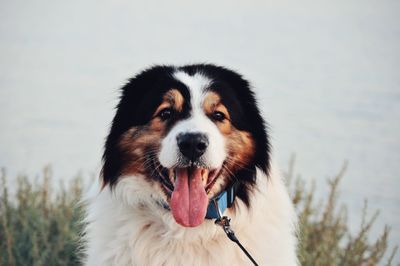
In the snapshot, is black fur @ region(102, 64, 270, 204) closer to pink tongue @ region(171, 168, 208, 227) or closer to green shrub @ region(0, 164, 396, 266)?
pink tongue @ region(171, 168, 208, 227)

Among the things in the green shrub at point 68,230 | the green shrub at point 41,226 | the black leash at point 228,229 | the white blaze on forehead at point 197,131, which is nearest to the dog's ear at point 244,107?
the white blaze on forehead at point 197,131

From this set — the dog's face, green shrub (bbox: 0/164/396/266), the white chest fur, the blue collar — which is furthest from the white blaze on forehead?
green shrub (bbox: 0/164/396/266)

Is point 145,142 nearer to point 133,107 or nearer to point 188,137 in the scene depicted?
point 133,107

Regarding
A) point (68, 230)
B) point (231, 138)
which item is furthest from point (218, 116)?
point (68, 230)

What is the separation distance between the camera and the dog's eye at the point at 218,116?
Result: 3947mm

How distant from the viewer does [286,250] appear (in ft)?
13.2

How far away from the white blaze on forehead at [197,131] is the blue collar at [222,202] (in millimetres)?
232

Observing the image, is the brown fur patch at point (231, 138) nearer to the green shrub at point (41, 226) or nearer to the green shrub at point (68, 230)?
the green shrub at point (68, 230)

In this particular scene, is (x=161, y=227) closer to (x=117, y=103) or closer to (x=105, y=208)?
(x=105, y=208)

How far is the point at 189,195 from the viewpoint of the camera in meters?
3.81

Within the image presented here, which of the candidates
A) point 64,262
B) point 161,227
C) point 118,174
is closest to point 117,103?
A: point 118,174

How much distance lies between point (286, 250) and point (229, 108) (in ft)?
2.81

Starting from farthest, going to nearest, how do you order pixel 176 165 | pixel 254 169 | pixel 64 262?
pixel 64 262 < pixel 254 169 < pixel 176 165

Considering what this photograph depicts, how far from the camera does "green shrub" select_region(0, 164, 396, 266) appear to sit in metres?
5.22
